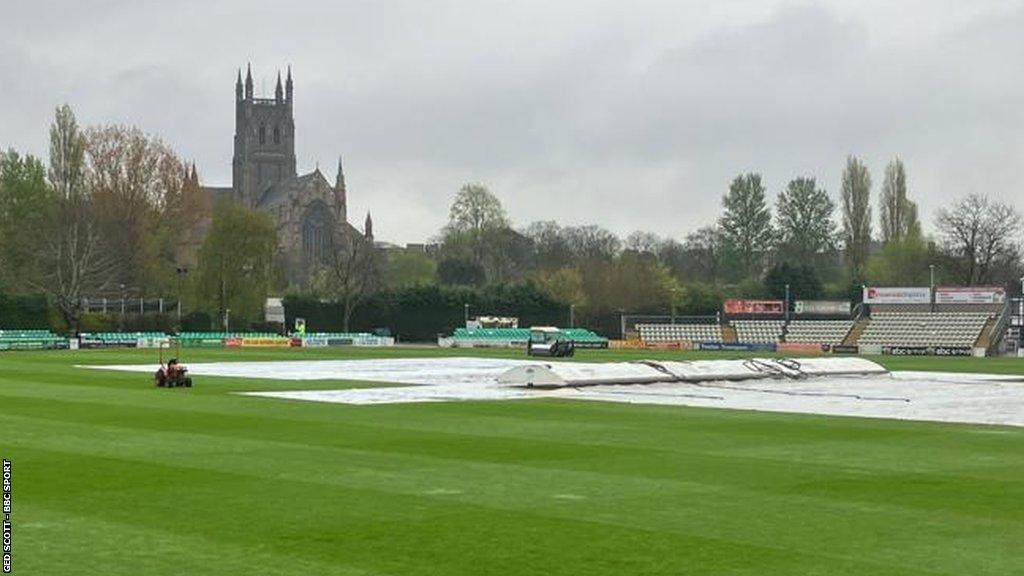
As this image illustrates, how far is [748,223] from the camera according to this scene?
158125 millimetres

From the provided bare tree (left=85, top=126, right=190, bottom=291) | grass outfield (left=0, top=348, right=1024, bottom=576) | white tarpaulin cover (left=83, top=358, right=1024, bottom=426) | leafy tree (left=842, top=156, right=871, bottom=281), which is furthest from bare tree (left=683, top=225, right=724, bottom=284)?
grass outfield (left=0, top=348, right=1024, bottom=576)

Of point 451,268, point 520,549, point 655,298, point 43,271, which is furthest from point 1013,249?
point 520,549

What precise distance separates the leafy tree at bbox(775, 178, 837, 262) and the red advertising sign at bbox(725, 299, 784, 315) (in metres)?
42.1

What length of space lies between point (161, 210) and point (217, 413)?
304 feet

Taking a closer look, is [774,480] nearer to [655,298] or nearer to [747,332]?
[747,332]

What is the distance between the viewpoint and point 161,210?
391 ft

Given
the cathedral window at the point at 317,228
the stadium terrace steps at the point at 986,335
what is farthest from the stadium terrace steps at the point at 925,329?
the cathedral window at the point at 317,228

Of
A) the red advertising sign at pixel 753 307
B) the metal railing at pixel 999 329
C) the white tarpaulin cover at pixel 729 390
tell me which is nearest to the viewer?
the white tarpaulin cover at pixel 729 390

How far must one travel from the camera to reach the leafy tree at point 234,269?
113938 mm

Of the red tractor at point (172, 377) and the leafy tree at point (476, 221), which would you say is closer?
the red tractor at point (172, 377)

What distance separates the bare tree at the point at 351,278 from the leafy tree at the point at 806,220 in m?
47.7

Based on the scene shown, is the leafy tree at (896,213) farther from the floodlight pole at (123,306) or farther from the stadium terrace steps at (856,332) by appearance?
the floodlight pole at (123,306)

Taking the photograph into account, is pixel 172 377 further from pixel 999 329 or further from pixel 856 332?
pixel 856 332

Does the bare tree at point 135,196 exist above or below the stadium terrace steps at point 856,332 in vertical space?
above
